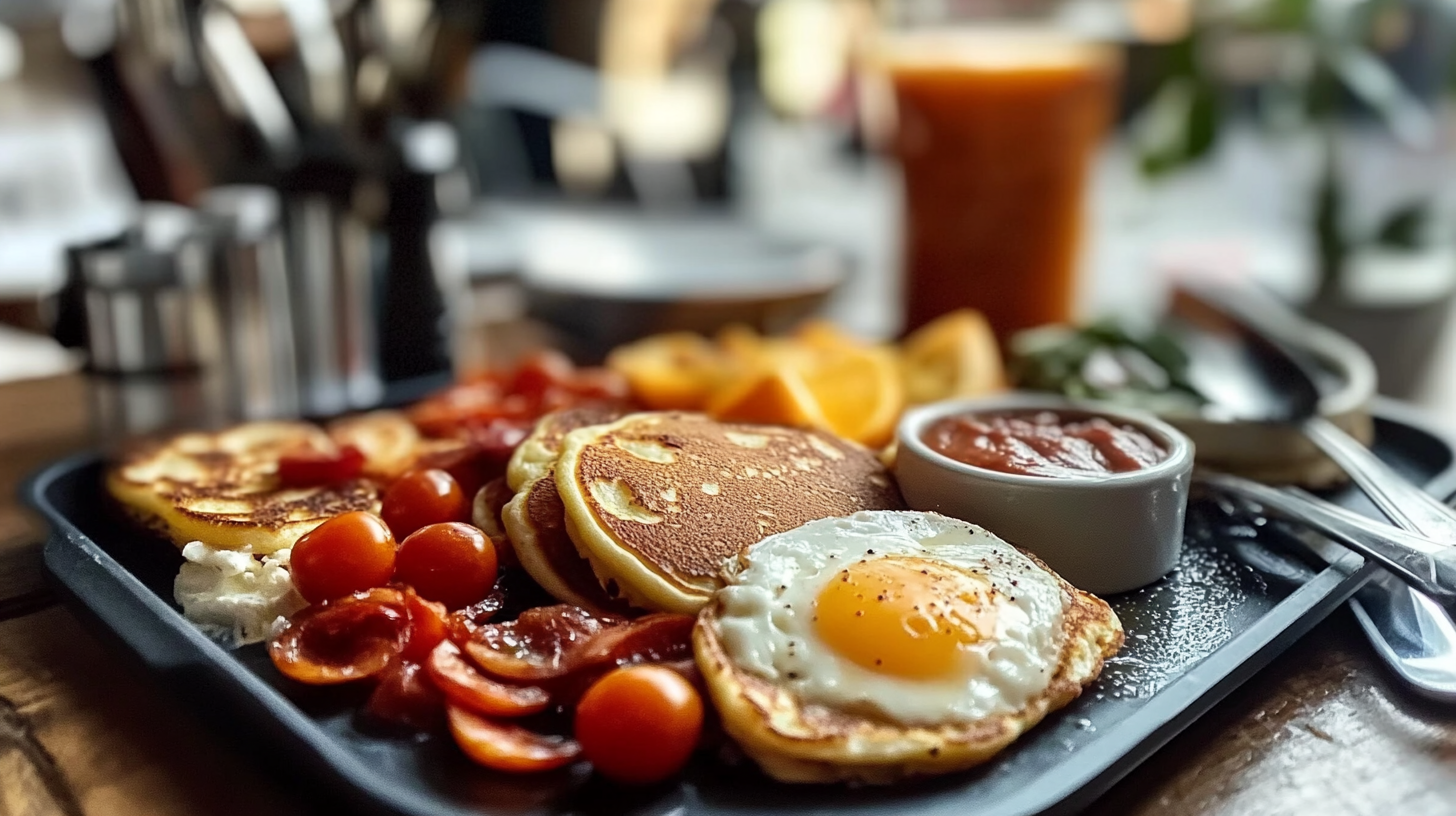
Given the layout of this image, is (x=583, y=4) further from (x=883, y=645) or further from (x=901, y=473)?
(x=883, y=645)

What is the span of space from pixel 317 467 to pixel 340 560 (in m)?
0.41

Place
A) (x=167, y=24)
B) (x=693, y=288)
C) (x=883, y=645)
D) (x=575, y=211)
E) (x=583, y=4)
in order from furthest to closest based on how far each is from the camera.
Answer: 1. (x=583, y=4)
2. (x=575, y=211)
3. (x=693, y=288)
4. (x=167, y=24)
5. (x=883, y=645)

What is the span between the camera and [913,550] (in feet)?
4.30

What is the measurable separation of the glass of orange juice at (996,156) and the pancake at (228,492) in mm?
1569

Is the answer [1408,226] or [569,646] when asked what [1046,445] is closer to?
[569,646]

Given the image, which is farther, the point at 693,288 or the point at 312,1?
the point at 693,288

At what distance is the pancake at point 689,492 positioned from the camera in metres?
1.31

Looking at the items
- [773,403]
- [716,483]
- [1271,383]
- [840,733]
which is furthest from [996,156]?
[840,733]

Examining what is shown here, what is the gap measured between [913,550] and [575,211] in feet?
10.8

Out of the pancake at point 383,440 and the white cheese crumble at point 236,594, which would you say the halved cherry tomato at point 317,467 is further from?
the white cheese crumble at point 236,594

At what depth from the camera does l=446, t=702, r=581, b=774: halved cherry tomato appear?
41.9 inches

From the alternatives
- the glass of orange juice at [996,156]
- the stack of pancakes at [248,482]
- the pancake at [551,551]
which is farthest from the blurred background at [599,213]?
the pancake at [551,551]

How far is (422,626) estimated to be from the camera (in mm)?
1295

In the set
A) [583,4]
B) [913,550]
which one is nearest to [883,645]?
[913,550]
